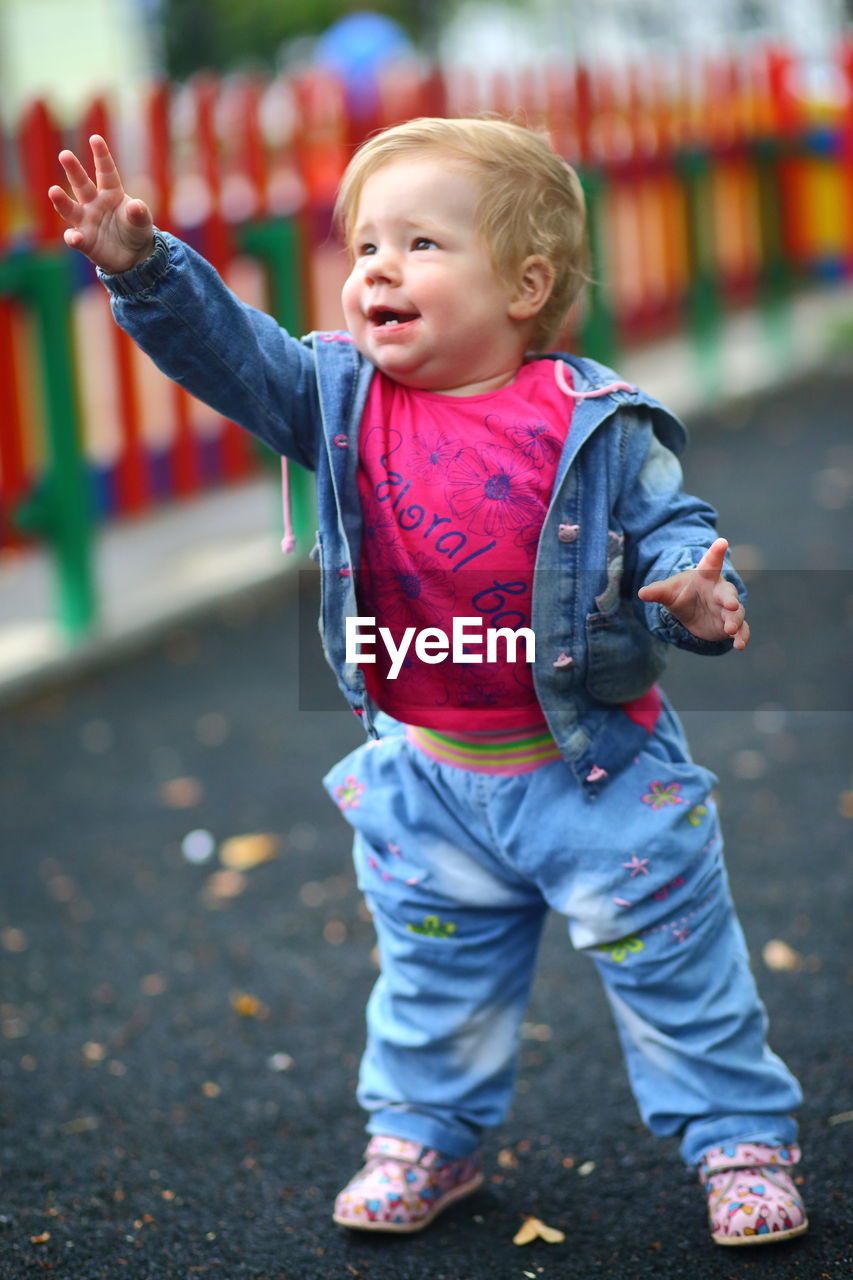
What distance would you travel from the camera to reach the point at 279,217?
20.4 ft

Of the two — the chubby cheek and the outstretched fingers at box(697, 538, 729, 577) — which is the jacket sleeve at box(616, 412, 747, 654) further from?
the chubby cheek

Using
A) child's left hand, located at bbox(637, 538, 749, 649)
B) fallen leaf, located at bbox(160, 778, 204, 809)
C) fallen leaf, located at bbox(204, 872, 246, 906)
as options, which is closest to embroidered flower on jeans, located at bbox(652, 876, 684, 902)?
child's left hand, located at bbox(637, 538, 749, 649)

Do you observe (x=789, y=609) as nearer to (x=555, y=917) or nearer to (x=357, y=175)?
(x=555, y=917)

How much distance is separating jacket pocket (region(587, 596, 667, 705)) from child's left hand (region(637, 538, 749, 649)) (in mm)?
205

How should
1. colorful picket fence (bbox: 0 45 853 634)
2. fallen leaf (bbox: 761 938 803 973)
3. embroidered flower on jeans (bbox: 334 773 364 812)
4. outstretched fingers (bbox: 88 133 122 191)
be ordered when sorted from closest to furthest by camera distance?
outstretched fingers (bbox: 88 133 122 191) < embroidered flower on jeans (bbox: 334 773 364 812) < fallen leaf (bbox: 761 938 803 973) < colorful picket fence (bbox: 0 45 853 634)

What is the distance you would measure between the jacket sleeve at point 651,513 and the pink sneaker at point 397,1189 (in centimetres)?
86

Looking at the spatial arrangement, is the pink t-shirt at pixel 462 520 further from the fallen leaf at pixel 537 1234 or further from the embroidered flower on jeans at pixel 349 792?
the fallen leaf at pixel 537 1234

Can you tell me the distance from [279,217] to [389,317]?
4402 mm

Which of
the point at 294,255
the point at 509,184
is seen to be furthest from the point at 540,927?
the point at 294,255

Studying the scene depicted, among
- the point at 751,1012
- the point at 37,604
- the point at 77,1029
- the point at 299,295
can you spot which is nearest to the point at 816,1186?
the point at 751,1012

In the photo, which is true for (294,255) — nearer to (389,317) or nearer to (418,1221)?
(389,317)

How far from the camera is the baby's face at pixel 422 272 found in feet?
6.47

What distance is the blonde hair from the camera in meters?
1.99

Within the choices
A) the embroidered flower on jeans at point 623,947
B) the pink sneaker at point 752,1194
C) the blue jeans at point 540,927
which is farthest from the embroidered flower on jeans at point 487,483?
the pink sneaker at point 752,1194
